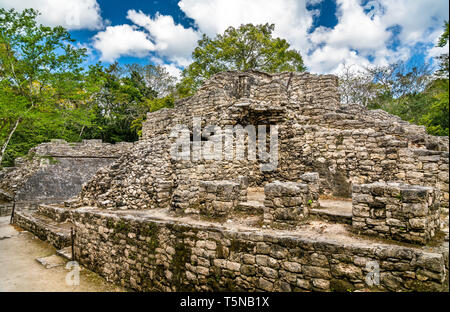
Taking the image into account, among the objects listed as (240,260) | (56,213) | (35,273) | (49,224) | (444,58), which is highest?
(444,58)

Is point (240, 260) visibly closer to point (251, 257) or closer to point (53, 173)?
point (251, 257)

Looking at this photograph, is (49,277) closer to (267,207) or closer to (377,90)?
(267,207)

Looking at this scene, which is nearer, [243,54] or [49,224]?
[49,224]

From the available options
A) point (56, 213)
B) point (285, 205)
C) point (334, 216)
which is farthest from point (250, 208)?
point (56, 213)

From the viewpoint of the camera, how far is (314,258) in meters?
2.84

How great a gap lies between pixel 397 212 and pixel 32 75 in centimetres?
1009

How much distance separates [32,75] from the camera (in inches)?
301

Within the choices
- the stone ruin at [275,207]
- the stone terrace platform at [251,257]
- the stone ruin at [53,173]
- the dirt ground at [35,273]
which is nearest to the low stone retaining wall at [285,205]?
the stone ruin at [275,207]

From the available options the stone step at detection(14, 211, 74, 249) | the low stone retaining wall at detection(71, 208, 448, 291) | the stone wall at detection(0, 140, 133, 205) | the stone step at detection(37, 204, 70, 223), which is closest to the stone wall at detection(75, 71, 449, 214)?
the low stone retaining wall at detection(71, 208, 448, 291)

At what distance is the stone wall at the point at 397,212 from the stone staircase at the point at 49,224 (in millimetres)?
7627

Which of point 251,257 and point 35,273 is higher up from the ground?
point 251,257

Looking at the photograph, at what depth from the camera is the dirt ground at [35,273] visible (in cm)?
476

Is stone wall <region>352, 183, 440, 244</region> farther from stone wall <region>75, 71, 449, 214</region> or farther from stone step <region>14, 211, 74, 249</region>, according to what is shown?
stone step <region>14, 211, 74, 249</region>
